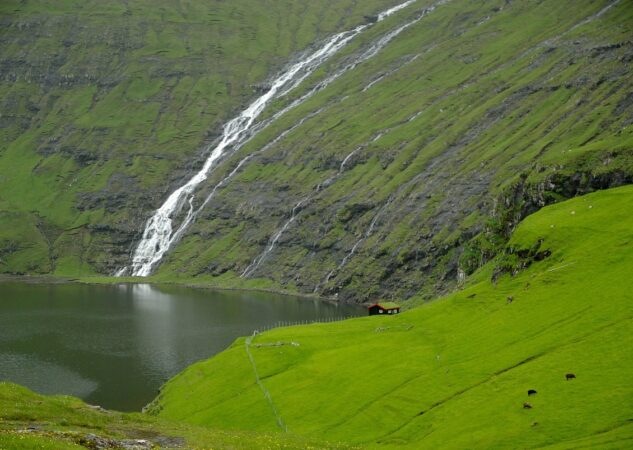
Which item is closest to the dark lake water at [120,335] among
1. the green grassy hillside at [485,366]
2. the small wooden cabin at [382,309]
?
the green grassy hillside at [485,366]

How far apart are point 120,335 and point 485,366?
316ft

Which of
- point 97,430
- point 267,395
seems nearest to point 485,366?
point 267,395

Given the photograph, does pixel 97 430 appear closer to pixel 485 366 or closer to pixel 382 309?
pixel 485 366

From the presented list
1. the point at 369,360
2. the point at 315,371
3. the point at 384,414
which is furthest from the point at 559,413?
the point at 315,371

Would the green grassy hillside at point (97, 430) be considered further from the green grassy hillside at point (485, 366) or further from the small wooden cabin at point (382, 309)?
the small wooden cabin at point (382, 309)

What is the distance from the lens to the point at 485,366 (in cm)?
5741

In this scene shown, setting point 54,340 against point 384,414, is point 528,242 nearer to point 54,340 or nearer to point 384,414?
point 384,414

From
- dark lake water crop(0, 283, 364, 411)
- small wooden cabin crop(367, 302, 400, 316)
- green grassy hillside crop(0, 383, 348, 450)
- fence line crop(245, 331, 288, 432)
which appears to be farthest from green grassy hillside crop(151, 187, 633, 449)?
small wooden cabin crop(367, 302, 400, 316)

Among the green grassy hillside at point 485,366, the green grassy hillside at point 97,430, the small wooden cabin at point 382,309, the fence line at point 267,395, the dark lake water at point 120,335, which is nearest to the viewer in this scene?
the green grassy hillside at point 97,430

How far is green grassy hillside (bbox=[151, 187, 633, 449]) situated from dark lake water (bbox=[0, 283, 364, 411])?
17088mm

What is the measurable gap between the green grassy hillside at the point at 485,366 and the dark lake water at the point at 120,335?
17088mm

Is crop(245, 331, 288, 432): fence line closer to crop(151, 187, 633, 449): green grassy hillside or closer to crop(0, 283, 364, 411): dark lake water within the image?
crop(151, 187, 633, 449): green grassy hillside

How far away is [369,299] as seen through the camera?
191375mm

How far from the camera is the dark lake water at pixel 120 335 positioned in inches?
3994
